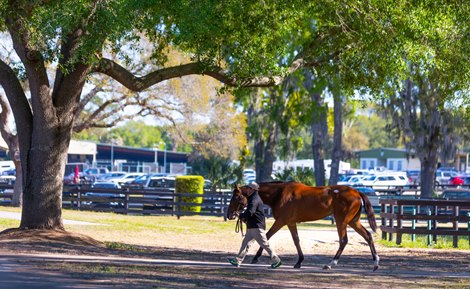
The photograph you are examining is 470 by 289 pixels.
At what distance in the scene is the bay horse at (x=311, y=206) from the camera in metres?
18.1

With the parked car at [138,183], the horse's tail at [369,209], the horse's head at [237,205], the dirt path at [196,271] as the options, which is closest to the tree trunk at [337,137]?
the parked car at [138,183]

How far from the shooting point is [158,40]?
22656 mm

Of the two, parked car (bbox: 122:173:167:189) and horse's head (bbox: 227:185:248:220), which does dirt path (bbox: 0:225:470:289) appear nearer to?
horse's head (bbox: 227:185:248:220)

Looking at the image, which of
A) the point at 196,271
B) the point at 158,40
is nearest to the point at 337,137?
the point at 158,40

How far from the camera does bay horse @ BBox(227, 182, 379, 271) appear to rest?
Answer: 18109mm

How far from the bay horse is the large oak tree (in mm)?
3590

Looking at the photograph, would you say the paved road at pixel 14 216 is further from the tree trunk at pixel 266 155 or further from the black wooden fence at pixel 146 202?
the tree trunk at pixel 266 155

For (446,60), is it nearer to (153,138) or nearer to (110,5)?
(110,5)

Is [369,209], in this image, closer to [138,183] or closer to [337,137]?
[337,137]

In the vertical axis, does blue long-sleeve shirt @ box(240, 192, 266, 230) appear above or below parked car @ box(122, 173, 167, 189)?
above

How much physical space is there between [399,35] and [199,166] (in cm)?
3791

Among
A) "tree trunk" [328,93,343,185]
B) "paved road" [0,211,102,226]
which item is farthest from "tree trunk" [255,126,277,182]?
"paved road" [0,211,102,226]

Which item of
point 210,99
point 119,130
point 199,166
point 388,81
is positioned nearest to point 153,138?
point 119,130

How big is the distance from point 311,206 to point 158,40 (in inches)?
263
